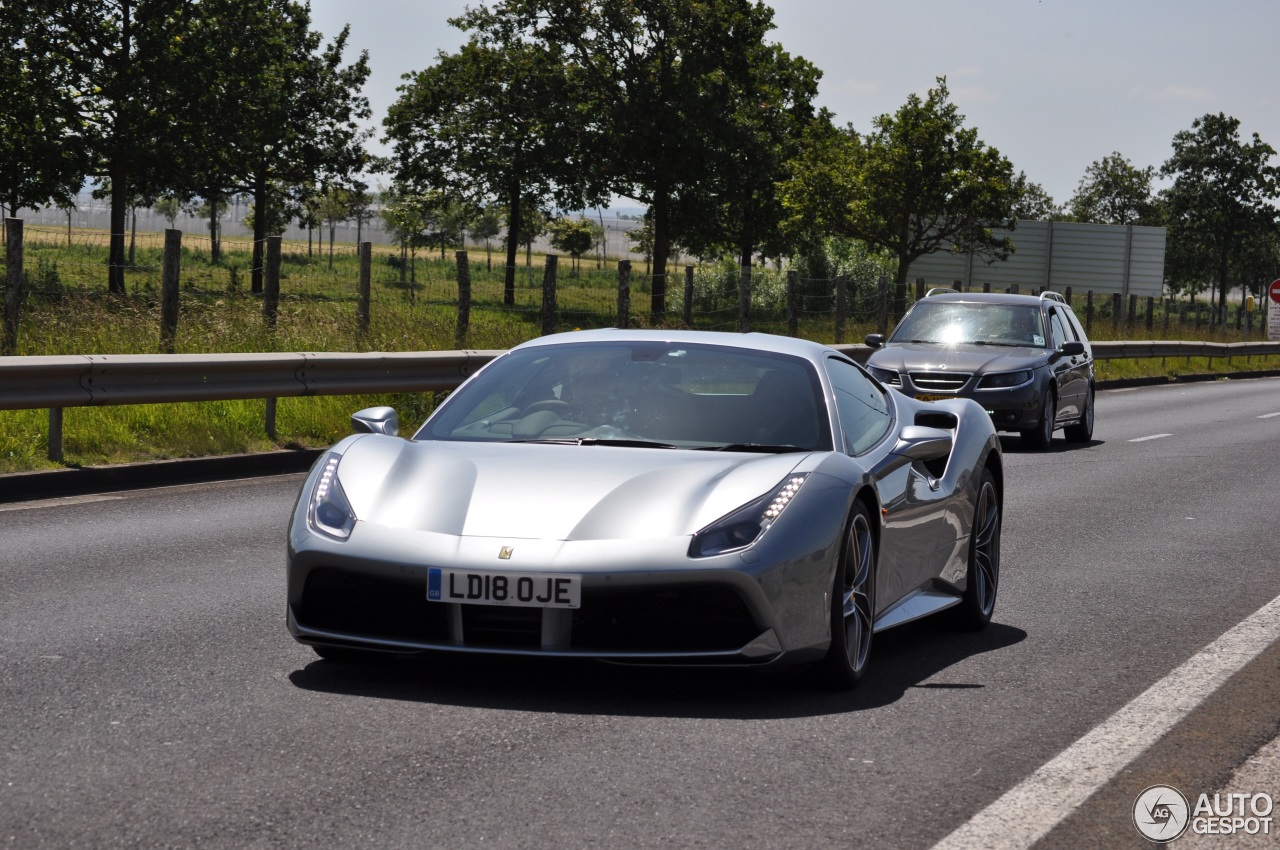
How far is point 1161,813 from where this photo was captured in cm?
429

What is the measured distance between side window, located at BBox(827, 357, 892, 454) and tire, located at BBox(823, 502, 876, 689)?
1.36 ft

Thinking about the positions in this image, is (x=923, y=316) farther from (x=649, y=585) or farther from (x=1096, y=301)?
(x=1096, y=301)

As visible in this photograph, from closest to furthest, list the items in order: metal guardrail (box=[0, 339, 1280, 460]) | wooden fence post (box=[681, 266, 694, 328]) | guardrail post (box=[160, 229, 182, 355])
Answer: metal guardrail (box=[0, 339, 1280, 460]), guardrail post (box=[160, 229, 182, 355]), wooden fence post (box=[681, 266, 694, 328])

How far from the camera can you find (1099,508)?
12.0 m

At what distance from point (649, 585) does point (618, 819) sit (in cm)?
112

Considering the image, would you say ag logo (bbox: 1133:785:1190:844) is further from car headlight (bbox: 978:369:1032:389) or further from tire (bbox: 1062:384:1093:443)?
tire (bbox: 1062:384:1093:443)

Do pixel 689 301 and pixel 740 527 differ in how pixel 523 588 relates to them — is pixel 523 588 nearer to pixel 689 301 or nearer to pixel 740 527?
pixel 740 527

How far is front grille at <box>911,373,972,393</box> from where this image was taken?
1727cm


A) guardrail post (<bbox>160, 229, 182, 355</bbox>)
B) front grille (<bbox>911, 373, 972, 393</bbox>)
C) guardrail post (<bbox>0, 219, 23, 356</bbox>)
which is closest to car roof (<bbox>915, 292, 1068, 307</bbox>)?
front grille (<bbox>911, 373, 972, 393</bbox>)

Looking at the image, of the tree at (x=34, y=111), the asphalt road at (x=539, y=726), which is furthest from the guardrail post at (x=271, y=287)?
the tree at (x=34, y=111)

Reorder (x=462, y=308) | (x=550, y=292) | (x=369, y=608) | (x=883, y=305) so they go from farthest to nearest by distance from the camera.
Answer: (x=883, y=305) < (x=550, y=292) < (x=462, y=308) < (x=369, y=608)

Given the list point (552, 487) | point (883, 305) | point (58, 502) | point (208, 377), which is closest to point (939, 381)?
point (208, 377)

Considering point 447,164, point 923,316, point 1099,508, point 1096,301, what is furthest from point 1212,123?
point 1099,508

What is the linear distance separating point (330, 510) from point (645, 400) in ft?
4.46
